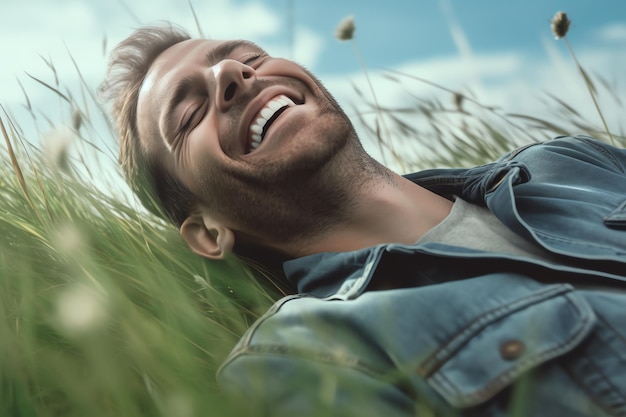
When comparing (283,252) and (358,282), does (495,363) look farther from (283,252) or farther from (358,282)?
(283,252)

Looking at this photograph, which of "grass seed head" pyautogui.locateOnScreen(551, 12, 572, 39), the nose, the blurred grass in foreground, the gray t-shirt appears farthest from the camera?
"grass seed head" pyautogui.locateOnScreen(551, 12, 572, 39)

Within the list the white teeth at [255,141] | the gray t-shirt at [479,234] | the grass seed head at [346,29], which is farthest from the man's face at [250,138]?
the grass seed head at [346,29]

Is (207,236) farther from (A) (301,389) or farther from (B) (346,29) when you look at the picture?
(B) (346,29)

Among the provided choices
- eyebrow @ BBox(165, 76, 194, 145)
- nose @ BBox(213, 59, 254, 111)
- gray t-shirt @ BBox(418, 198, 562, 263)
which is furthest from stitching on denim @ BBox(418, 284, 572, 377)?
eyebrow @ BBox(165, 76, 194, 145)

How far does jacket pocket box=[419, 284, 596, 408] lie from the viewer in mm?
1307

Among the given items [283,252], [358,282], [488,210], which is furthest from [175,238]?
[488,210]

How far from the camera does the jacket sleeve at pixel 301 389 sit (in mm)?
1146

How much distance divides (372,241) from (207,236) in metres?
0.55

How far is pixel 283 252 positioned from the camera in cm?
220

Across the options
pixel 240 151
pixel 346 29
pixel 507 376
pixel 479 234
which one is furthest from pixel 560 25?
pixel 507 376

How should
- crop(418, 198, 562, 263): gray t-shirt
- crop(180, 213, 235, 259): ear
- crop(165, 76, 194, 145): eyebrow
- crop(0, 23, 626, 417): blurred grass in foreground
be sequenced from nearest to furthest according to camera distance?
1. crop(0, 23, 626, 417): blurred grass in foreground
2. crop(418, 198, 562, 263): gray t-shirt
3. crop(180, 213, 235, 259): ear
4. crop(165, 76, 194, 145): eyebrow

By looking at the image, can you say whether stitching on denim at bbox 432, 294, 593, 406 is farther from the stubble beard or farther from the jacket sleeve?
the stubble beard

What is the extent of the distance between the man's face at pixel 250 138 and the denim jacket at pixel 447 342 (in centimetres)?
41

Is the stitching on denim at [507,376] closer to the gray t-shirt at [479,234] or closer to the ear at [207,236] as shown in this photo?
the gray t-shirt at [479,234]
